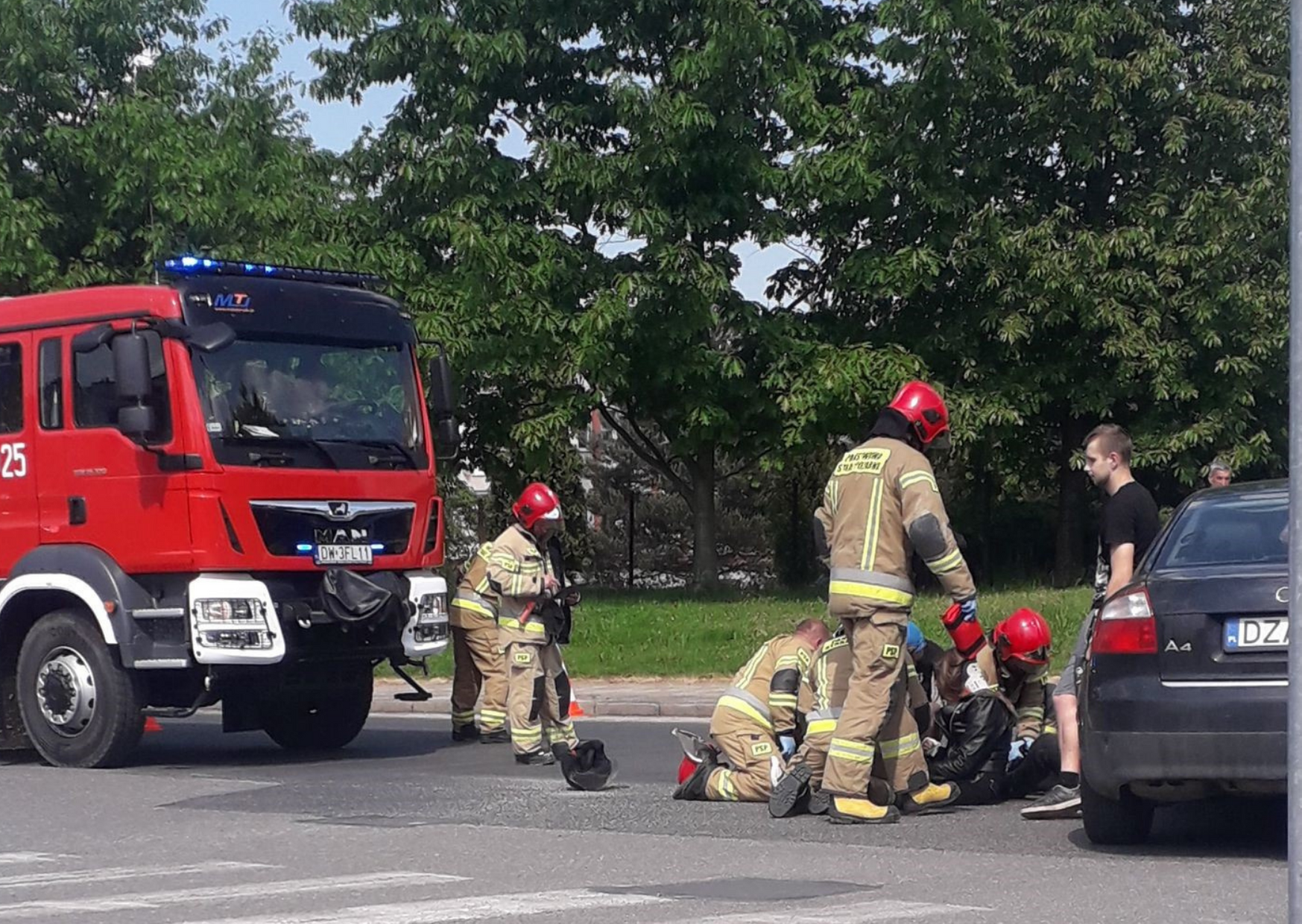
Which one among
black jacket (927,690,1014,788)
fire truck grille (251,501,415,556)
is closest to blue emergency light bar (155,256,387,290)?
fire truck grille (251,501,415,556)

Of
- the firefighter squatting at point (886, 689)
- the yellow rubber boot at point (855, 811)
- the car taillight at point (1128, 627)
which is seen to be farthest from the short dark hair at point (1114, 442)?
the yellow rubber boot at point (855, 811)

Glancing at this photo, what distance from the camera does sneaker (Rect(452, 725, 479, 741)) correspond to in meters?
14.8

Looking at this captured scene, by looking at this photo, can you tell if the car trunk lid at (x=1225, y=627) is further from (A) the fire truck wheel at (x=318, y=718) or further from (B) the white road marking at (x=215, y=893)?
(A) the fire truck wheel at (x=318, y=718)

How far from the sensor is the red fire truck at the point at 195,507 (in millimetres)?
12484

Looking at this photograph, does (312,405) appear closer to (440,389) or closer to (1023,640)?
(440,389)

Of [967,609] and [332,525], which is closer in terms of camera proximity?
[967,609]

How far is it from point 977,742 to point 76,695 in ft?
19.0

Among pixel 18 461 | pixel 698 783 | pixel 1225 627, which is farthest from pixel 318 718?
pixel 1225 627

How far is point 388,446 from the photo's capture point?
44.4 ft

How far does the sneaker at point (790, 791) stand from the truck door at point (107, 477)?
172 inches

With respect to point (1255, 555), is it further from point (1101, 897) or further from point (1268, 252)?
point (1268, 252)

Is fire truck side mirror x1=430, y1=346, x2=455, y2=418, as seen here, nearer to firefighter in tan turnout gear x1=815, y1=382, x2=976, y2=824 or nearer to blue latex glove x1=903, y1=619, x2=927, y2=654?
blue latex glove x1=903, y1=619, x2=927, y2=654

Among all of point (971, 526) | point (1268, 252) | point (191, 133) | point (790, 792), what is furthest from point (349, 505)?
point (971, 526)

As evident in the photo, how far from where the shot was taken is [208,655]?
40.5 ft
